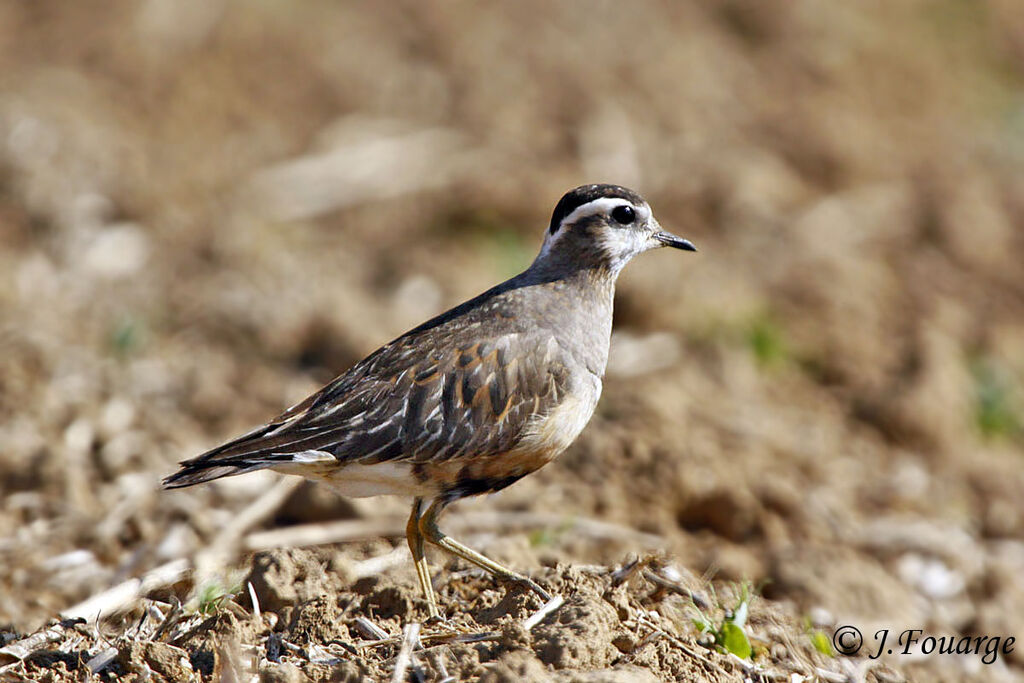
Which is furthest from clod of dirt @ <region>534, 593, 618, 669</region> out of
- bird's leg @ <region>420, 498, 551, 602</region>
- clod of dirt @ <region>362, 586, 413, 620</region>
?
clod of dirt @ <region>362, 586, 413, 620</region>

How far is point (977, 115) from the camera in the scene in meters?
15.3

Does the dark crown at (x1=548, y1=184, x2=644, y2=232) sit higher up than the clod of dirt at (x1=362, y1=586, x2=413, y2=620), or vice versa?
the dark crown at (x1=548, y1=184, x2=644, y2=232)

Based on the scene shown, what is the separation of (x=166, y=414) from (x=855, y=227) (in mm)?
6793

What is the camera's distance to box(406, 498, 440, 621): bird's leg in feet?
19.5

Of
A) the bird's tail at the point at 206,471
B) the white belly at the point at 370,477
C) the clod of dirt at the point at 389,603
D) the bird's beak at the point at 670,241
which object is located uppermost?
the bird's beak at the point at 670,241

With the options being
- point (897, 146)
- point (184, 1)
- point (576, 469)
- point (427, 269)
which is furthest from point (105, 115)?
point (897, 146)

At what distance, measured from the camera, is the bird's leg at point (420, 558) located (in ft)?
19.5

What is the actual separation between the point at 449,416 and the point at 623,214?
1540 millimetres

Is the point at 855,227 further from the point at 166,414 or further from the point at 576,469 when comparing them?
the point at 166,414

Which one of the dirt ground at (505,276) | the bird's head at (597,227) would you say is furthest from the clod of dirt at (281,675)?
the bird's head at (597,227)

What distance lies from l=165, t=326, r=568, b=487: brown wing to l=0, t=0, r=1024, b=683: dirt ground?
0.65m

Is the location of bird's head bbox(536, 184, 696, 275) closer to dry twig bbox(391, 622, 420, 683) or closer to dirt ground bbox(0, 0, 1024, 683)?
dirt ground bbox(0, 0, 1024, 683)

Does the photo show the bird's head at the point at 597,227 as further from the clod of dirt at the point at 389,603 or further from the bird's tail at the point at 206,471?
the bird's tail at the point at 206,471

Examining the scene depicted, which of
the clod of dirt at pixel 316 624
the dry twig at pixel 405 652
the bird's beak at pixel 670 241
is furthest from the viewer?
the bird's beak at pixel 670 241
